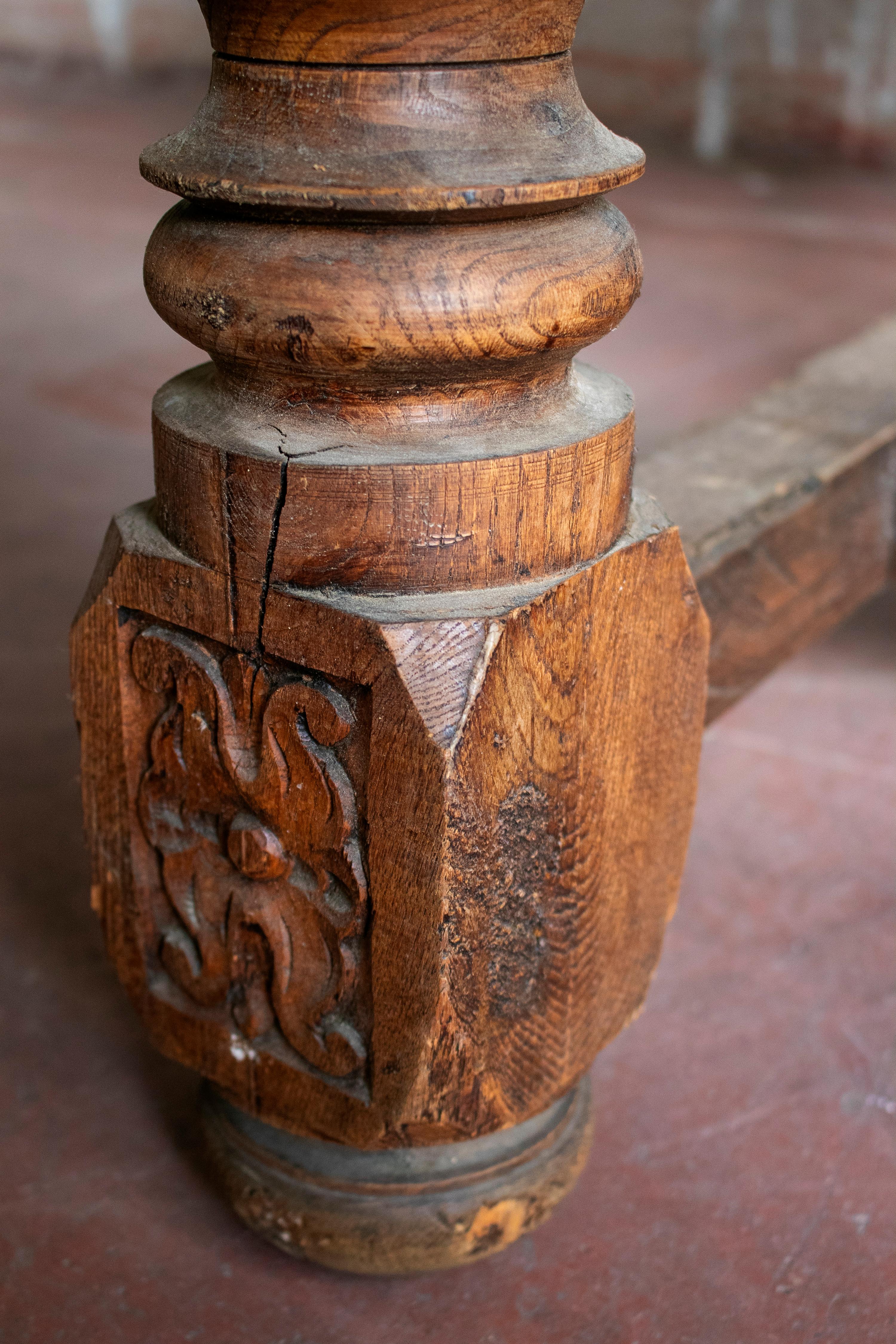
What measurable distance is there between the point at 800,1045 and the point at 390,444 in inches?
33.0

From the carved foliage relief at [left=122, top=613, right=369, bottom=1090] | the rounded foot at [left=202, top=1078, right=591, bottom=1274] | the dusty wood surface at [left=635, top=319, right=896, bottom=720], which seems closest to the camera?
the carved foliage relief at [left=122, top=613, right=369, bottom=1090]

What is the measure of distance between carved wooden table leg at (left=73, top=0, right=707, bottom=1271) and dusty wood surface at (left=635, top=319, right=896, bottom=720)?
32cm

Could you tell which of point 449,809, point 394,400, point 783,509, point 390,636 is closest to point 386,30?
point 394,400

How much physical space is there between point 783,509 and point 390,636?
0.71 metres

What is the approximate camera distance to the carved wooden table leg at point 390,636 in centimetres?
73

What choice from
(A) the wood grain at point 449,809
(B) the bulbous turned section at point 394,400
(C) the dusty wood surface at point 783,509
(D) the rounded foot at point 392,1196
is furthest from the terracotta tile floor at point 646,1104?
(B) the bulbous turned section at point 394,400

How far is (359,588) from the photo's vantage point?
31.8 inches

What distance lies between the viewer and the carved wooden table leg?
73cm

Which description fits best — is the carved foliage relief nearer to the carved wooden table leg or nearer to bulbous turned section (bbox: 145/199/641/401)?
the carved wooden table leg

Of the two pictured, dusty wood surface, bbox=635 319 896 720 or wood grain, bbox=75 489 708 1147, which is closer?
wood grain, bbox=75 489 708 1147

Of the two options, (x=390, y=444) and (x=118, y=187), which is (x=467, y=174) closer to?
(x=390, y=444)

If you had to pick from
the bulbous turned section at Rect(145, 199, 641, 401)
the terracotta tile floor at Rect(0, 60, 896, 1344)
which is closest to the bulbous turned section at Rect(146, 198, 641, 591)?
the bulbous turned section at Rect(145, 199, 641, 401)

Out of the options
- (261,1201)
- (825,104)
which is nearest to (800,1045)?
(261,1201)

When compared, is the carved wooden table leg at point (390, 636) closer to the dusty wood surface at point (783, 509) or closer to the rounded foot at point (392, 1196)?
the rounded foot at point (392, 1196)
